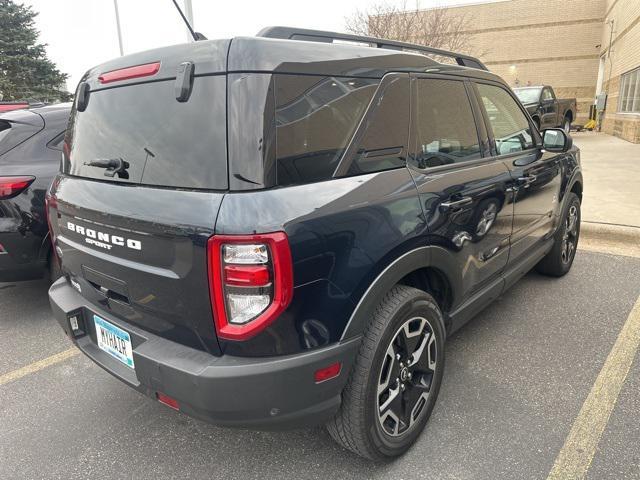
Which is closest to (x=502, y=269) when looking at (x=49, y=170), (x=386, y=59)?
(x=386, y=59)

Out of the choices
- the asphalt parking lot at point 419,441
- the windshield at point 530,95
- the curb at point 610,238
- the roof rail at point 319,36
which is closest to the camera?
the roof rail at point 319,36

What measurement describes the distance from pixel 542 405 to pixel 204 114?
230 centimetres

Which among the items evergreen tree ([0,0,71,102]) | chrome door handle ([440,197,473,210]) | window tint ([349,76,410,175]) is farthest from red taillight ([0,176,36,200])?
evergreen tree ([0,0,71,102])

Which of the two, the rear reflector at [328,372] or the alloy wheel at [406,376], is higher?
the rear reflector at [328,372]

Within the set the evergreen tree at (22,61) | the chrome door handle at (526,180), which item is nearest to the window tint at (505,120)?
the chrome door handle at (526,180)

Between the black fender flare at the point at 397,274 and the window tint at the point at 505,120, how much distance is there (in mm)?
1070

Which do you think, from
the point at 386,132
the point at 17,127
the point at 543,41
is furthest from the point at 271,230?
the point at 543,41

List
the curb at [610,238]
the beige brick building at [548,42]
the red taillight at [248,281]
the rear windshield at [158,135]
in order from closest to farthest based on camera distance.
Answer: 1. the red taillight at [248,281]
2. the rear windshield at [158,135]
3. the curb at [610,238]
4. the beige brick building at [548,42]

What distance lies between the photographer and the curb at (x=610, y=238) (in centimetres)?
518

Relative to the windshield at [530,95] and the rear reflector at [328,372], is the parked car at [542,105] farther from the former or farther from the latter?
the rear reflector at [328,372]

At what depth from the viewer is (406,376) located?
2.23 meters

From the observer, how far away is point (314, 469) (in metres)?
2.19

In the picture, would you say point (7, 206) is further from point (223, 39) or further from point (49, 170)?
point (223, 39)

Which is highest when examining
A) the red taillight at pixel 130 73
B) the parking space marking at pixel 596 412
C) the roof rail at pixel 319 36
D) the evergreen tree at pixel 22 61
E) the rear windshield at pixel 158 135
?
the evergreen tree at pixel 22 61
